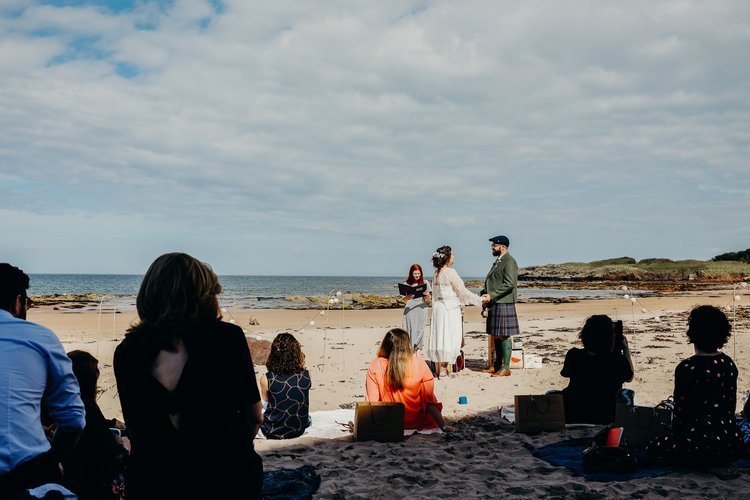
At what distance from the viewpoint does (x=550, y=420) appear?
17.9 ft

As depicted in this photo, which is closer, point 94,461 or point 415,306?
point 94,461

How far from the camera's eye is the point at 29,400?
92.0 inches

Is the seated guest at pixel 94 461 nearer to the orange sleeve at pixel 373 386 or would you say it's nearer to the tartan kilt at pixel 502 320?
the orange sleeve at pixel 373 386

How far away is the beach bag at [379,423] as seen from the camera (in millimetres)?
5156

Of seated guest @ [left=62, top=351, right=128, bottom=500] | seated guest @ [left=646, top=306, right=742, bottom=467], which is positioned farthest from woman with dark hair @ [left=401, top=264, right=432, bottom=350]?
seated guest @ [left=62, top=351, right=128, bottom=500]

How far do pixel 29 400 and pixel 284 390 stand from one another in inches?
122

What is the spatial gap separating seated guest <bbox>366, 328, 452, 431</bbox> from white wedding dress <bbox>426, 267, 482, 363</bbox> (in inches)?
101

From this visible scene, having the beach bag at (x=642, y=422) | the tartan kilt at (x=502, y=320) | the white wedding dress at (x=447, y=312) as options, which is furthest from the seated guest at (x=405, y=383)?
the tartan kilt at (x=502, y=320)

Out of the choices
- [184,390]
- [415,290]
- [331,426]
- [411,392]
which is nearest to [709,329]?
[411,392]

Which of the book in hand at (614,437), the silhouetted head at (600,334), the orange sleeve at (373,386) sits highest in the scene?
the silhouetted head at (600,334)

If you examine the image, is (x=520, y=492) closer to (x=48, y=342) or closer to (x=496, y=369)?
(x=48, y=342)

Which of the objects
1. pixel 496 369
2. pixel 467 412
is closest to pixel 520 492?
pixel 467 412

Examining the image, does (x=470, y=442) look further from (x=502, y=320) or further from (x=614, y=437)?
(x=502, y=320)

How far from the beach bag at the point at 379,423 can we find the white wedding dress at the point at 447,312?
3.05 m
